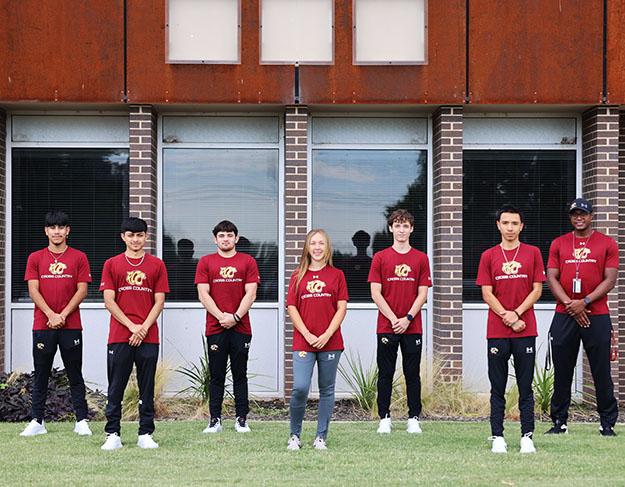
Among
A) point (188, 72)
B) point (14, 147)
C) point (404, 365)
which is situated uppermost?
point (188, 72)

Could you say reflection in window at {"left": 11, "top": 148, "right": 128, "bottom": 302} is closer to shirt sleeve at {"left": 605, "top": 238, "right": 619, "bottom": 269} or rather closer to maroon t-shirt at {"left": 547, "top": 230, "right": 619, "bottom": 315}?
maroon t-shirt at {"left": 547, "top": 230, "right": 619, "bottom": 315}

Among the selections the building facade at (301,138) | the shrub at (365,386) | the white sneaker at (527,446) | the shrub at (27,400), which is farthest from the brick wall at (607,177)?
the shrub at (27,400)

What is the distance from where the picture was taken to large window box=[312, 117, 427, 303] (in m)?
10.4

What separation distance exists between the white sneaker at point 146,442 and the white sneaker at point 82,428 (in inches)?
34.7

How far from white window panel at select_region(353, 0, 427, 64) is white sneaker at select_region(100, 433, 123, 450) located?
5.38m

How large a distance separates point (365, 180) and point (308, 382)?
4.29m

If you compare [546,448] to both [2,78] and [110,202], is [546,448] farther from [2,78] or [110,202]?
[2,78]

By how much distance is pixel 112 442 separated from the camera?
270 inches

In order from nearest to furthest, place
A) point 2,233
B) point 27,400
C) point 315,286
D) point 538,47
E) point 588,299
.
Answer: point 315,286
point 588,299
point 27,400
point 538,47
point 2,233

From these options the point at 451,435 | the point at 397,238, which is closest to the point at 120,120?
the point at 397,238

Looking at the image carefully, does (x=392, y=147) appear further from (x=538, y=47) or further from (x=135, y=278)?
(x=135, y=278)

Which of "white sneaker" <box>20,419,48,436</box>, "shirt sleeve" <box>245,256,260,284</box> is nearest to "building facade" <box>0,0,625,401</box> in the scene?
"shirt sleeve" <box>245,256,260,284</box>

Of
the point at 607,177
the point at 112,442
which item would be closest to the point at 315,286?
the point at 112,442

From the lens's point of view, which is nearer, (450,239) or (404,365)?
(404,365)
